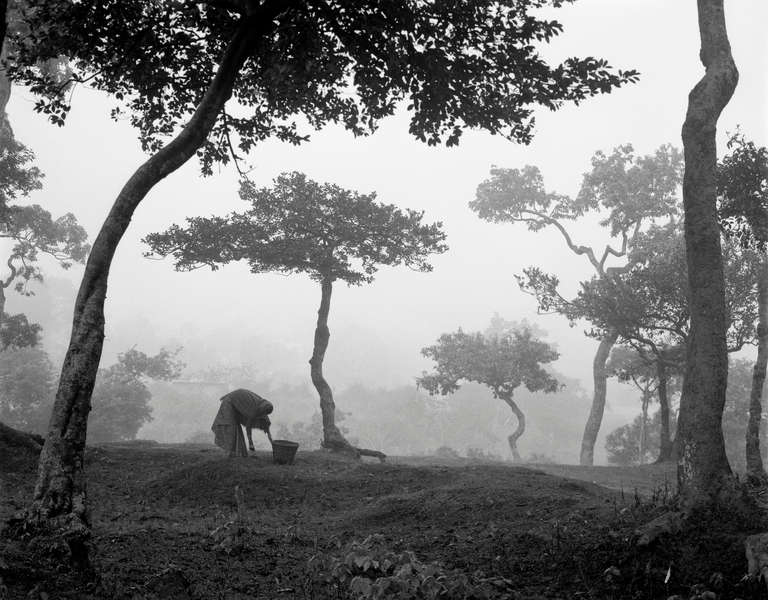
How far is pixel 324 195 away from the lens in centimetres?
1948

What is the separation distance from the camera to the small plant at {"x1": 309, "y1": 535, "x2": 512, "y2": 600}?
415 cm

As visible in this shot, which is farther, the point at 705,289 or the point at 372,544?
the point at 705,289

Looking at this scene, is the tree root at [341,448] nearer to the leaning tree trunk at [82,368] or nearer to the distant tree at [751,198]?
the distant tree at [751,198]

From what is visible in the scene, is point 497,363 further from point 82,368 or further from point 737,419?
point 82,368

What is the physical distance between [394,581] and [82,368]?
370cm

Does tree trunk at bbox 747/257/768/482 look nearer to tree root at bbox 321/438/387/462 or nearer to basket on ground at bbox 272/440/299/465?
basket on ground at bbox 272/440/299/465

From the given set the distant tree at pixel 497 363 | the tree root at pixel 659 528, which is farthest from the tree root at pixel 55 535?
the distant tree at pixel 497 363

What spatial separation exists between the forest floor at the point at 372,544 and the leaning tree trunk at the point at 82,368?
39 cm

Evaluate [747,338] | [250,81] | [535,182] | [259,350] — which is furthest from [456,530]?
[259,350]

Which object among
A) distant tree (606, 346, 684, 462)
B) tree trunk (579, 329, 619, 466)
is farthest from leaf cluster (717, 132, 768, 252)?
tree trunk (579, 329, 619, 466)

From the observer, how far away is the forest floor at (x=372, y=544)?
4423 mm

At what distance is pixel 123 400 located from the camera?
34438mm

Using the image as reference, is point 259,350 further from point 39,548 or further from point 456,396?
point 39,548

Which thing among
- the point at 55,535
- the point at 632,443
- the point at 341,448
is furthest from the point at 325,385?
the point at 632,443
